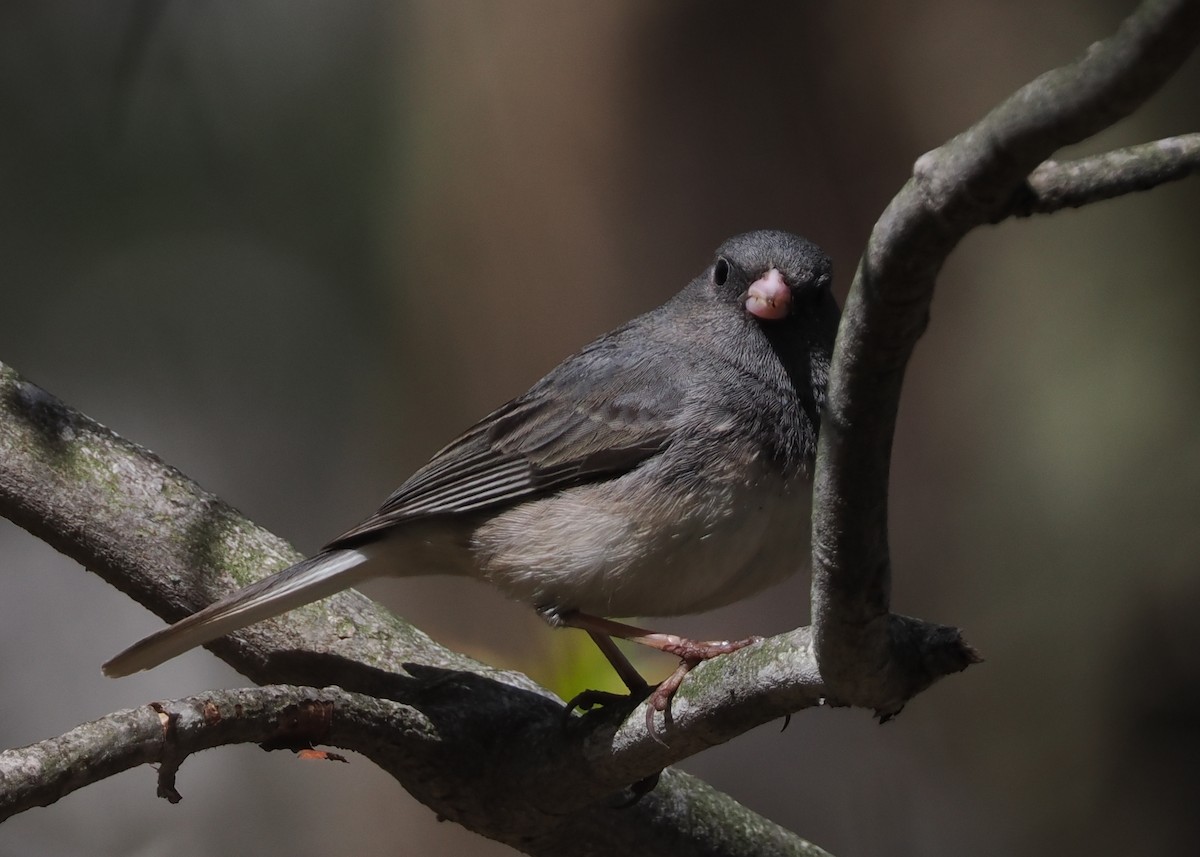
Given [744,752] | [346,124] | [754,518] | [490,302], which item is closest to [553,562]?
[754,518]

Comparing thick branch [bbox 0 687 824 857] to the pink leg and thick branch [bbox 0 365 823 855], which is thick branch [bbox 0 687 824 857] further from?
the pink leg

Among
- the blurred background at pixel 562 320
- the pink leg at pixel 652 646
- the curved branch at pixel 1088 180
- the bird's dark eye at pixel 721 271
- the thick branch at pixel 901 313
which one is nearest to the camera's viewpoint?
the thick branch at pixel 901 313

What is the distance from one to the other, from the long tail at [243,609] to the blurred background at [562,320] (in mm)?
1664

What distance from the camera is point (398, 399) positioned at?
259 inches

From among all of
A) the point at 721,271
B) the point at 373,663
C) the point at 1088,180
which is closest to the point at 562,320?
the point at 721,271

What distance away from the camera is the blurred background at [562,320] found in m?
5.12

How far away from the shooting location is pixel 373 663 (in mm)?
2891

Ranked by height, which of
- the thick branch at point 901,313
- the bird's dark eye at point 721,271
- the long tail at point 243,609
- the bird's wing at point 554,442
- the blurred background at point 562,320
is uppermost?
the blurred background at point 562,320

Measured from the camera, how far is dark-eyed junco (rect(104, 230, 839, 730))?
265cm

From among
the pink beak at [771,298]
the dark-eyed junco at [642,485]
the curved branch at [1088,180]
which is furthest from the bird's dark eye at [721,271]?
the curved branch at [1088,180]

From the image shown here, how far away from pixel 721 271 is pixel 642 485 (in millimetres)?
706

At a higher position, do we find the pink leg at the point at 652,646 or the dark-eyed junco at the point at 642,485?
the dark-eyed junco at the point at 642,485

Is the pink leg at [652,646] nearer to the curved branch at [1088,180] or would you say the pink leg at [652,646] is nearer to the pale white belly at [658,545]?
the pale white belly at [658,545]

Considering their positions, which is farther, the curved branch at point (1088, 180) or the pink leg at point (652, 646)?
the pink leg at point (652, 646)
